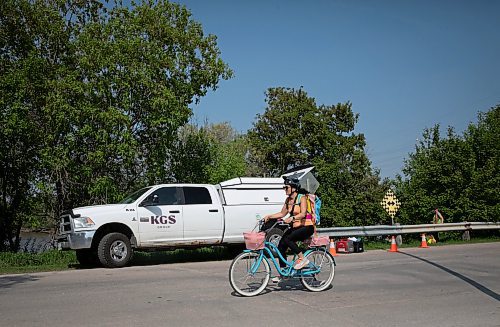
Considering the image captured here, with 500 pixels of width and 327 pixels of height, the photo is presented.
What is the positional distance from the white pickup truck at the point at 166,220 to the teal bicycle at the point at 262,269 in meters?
6.18

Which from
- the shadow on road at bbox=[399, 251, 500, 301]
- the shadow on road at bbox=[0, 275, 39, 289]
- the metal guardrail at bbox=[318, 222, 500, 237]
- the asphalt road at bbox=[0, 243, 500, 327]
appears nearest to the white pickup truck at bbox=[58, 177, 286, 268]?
the asphalt road at bbox=[0, 243, 500, 327]

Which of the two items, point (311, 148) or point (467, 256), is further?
point (311, 148)

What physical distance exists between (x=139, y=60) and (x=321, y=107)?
103 ft

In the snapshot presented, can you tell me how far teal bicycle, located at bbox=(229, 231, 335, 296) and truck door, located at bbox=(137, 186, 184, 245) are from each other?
6.18 metres

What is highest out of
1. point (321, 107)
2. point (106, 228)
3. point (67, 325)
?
point (321, 107)

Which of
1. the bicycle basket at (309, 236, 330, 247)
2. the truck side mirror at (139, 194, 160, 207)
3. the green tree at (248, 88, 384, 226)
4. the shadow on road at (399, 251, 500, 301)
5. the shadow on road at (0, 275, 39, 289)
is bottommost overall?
the shadow on road at (399, 251, 500, 301)

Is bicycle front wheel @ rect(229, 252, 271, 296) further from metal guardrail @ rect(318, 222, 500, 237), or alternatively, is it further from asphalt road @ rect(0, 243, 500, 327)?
metal guardrail @ rect(318, 222, 500, 237)

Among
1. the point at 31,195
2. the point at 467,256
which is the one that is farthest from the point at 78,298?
the point at 31,195

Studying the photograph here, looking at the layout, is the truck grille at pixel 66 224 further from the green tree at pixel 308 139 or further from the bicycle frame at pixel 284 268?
the green tree at pixel 308 139

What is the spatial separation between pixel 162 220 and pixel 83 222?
206cm

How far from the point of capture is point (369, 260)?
1511 cm

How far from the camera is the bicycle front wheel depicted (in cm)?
Result: 873

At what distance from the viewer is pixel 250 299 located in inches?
337

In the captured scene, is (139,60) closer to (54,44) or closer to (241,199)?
(54,44)
